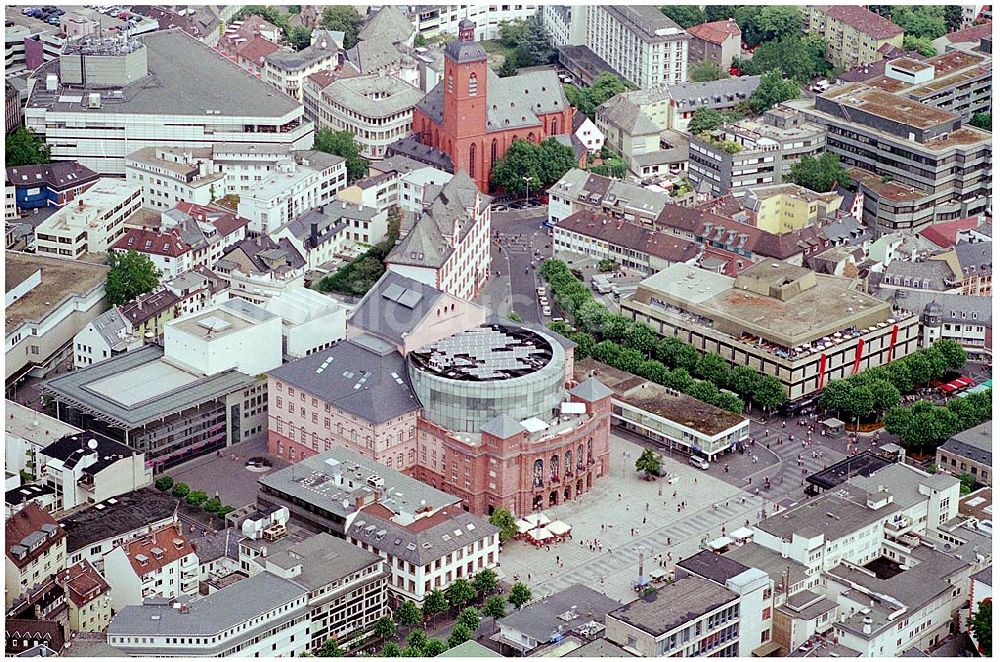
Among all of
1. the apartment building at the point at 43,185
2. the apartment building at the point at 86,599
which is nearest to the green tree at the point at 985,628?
the apartment building at the point at 86,599

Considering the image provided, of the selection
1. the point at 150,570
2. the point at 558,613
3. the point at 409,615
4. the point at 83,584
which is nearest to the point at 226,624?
the point at 150,570

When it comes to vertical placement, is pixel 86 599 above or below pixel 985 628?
below

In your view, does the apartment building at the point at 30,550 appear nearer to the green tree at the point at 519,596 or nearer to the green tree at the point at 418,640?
the green tree at the point at 418,640

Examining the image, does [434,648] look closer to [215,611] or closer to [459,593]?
[459,593]

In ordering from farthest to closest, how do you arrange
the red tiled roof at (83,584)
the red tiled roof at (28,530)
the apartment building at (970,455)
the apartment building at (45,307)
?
the apartment building at (45,307)
the apartment building at (970,455)
the red tiled roof at (28,530)
the red tiled roof at (83,584)

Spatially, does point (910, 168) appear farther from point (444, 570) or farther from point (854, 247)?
point (444, 570)

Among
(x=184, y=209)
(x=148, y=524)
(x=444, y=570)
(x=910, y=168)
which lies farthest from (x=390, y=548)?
(x=910, y=168)

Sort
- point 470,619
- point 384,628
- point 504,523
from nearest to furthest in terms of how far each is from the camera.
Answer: point 384,628
point 470,619
point 504,523
